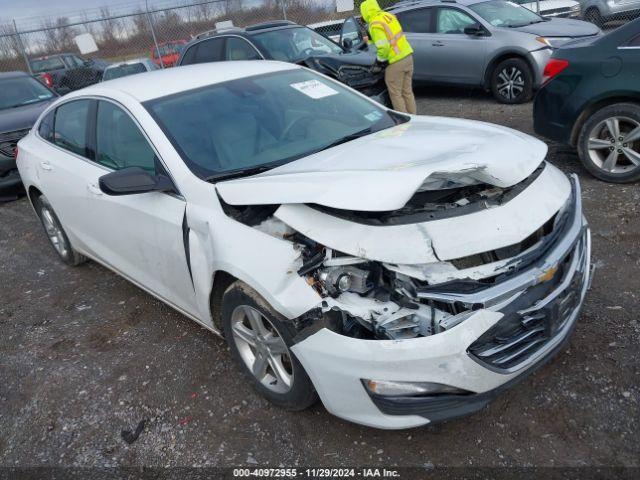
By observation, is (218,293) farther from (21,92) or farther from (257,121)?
(21,92)

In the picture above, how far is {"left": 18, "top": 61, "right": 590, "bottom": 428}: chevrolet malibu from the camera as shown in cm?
216

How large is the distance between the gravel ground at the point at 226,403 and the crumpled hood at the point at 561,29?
15.2 feet

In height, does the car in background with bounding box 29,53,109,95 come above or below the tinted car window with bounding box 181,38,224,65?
below

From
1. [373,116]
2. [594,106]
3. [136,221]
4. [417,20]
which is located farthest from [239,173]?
[417,20]

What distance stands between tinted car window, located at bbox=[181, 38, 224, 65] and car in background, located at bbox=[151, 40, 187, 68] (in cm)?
674

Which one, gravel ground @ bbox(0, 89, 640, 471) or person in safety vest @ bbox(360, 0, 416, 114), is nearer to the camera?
gravel ground @ bbox(0, 89, 640, 471)

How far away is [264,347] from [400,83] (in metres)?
5.42

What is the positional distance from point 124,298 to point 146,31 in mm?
13671

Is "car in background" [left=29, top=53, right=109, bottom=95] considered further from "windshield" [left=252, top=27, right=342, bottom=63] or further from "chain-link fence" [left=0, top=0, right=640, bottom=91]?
"windshield" [left=252, top=27, right=342, bottom=63]

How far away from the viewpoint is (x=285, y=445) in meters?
2.58

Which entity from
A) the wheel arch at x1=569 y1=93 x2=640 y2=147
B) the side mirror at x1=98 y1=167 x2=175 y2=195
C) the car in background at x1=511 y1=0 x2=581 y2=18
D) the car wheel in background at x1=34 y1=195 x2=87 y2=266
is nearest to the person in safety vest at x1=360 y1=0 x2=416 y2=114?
the wheel arch at x1=569 y1=93 x2=640 y2=147

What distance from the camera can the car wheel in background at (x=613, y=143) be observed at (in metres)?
4.58

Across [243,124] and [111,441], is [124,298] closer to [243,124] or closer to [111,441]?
[111,441]

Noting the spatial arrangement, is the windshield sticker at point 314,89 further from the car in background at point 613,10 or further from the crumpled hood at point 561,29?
the car in background at point 613,10
